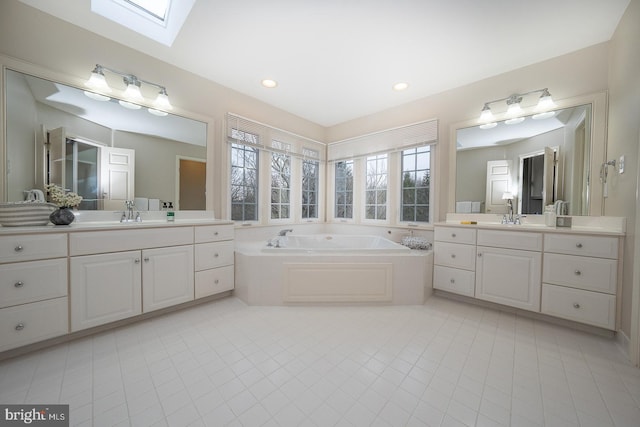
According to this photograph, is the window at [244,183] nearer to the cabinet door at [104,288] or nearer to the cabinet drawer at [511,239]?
the cabinet door at [104,288]

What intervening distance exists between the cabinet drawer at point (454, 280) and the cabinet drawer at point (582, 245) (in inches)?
26.0

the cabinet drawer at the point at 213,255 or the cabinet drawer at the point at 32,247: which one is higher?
the cabinet drawer at the point at 32,247

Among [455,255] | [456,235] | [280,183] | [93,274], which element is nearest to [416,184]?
[456,235]

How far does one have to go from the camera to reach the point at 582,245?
1755 mm

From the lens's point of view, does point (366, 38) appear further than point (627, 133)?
Yes

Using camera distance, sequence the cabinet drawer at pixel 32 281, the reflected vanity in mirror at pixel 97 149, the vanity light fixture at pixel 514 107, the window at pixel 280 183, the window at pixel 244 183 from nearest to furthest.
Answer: the cabinet drawer at pixel 32 281 < the reflected vanity in mirror at pixel 97 149 < the vanity light fixture at pixel 514 107 < the window at pixel 244 183 < the window at pixel 280 183

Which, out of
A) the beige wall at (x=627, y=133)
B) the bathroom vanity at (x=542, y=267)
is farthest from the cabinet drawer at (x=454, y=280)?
the beige wall at (x=627, y=133)

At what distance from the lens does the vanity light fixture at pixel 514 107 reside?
2166 mm

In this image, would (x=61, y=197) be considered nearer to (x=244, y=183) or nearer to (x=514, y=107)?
(x=244, y=183)

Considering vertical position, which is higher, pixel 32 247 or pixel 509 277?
pixel 32 247

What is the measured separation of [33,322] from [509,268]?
3594 millimetres

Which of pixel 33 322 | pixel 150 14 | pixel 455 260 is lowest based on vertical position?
pixel 33 322

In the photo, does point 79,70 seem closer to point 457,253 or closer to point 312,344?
point 312,344

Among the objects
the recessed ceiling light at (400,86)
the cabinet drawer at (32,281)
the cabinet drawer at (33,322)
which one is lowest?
the cabinet drawer at (33,322)
